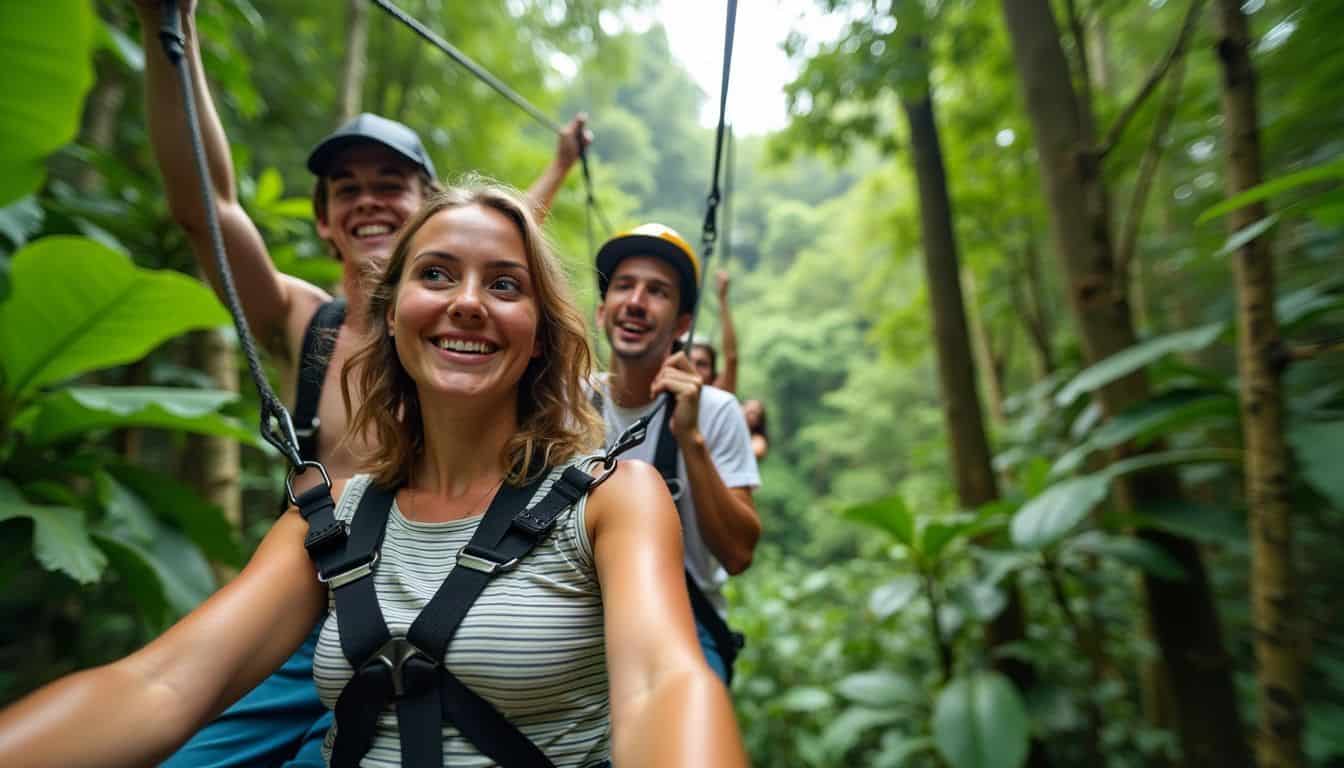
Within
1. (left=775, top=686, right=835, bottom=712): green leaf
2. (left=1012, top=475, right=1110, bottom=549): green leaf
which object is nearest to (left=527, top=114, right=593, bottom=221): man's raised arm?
(left=1012, top=475, right=1110, bottom=549): green leaf

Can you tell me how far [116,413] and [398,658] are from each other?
1.31m

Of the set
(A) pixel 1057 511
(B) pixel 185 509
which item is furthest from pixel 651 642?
(B) pixel 185 509

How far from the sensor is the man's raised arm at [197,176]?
1.25m

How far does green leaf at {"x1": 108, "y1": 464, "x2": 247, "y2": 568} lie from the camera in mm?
1896

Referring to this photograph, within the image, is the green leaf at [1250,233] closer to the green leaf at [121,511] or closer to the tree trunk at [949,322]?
the tree trunk at [949,322]

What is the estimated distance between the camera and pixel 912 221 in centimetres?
635

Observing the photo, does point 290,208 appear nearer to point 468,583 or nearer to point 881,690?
point 468,583

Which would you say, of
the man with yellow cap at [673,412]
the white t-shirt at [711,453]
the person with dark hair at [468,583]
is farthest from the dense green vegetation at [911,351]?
the white t-shirt at [711,453]

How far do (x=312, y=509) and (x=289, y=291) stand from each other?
0.87 metres

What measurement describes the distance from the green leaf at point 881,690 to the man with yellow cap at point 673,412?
1232mm

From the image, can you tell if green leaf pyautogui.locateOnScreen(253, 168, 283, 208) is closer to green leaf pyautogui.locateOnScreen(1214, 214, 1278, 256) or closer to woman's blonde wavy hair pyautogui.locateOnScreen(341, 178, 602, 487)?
woman's blonde wavy hair pyautogui.locateOnScreen(341, 178, 602, 487)

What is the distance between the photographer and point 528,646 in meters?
0.86

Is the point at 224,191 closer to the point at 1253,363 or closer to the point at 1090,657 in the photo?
the point at 1253,363

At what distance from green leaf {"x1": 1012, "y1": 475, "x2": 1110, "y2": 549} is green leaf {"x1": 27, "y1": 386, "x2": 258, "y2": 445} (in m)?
2.29
